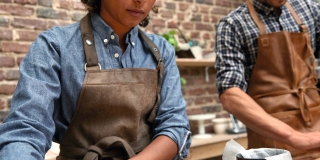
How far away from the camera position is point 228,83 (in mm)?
1641

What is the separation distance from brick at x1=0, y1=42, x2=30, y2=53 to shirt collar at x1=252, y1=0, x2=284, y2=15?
1.51 m

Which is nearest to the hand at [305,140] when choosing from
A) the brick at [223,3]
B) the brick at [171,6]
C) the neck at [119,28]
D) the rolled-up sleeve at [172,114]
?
the rolled-up sleeve at [172,114]

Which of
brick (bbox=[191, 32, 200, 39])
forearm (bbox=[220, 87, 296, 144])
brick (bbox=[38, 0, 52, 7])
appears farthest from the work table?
brick (bbox=[38, 0, 52, 7])

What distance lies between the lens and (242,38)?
169 cm

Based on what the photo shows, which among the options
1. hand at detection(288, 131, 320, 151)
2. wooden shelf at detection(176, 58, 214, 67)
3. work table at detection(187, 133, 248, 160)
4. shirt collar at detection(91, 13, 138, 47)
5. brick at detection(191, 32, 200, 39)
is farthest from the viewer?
brick at detection(191, 32, 200, 39)

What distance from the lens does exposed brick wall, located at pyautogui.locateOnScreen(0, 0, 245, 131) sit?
7.75 ft

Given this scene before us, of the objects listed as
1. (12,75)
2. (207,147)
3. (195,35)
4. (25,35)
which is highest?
(25,35)

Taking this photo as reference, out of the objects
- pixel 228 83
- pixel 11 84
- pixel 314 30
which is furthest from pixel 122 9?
pixel 11 84

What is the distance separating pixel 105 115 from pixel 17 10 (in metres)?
1.58

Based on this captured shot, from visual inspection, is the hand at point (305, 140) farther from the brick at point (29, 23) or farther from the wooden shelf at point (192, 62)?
the brick at point (29, 23)

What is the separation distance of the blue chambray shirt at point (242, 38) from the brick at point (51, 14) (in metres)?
1.32

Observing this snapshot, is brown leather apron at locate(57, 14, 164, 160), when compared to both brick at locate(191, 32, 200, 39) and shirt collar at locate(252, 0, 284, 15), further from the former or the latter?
brick at locate(191, 32, 200, 39)

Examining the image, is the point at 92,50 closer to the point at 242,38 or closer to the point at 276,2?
the point at 242,38

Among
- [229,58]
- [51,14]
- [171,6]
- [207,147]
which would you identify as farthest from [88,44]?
[171,6]
